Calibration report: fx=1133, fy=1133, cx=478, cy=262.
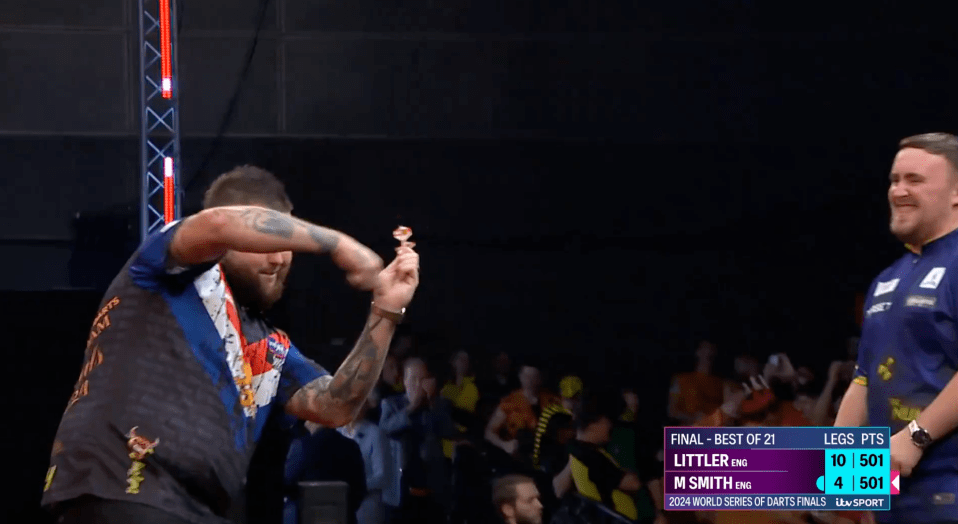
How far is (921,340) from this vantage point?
333 centimetres

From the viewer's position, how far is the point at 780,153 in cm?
1143

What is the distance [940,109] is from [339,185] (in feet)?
20.0

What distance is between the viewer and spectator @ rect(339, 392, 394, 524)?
7.36 m

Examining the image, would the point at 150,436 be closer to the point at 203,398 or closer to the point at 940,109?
the point at 203,398

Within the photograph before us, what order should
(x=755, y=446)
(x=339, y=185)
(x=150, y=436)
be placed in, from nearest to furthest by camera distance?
(x=150, y=436) < (x=755, y=446) < (x=339, y=185)

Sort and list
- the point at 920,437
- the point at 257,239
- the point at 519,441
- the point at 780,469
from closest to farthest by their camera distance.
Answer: the point at 257,239
the point at 920,437
the point at 780,469
the point at 519,441

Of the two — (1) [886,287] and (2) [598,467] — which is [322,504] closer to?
(1) [886,287]

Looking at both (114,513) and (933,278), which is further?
(933,278)

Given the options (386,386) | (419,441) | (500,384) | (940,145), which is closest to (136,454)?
(940,145)

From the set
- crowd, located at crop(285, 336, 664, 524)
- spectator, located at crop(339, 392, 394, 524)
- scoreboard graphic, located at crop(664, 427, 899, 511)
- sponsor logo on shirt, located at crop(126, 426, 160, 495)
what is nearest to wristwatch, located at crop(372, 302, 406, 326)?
sponsor logo on shirt, located at crop(126, 426, 160, 495)

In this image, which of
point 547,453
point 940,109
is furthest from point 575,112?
point 547,453

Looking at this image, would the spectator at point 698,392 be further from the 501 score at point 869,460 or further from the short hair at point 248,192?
the short hair at point 248,192

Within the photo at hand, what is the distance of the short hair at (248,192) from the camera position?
2.60 meters

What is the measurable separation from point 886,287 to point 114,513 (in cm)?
242
